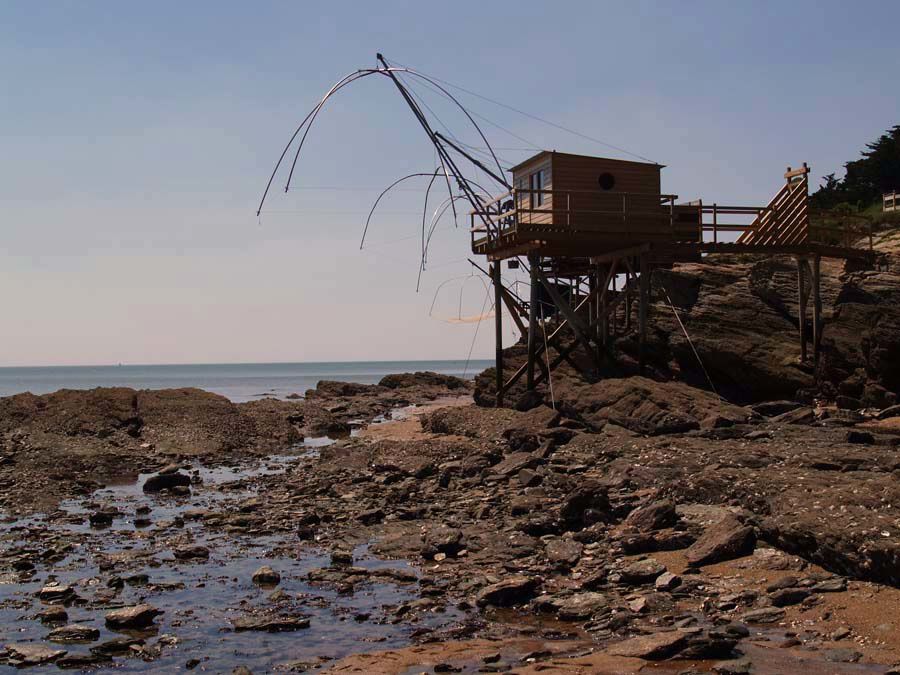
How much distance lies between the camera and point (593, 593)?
10359 millimetres

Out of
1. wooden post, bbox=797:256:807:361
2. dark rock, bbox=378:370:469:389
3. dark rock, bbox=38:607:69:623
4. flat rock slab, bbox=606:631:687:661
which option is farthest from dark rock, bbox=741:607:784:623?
dark rock, bbox=378:370:469:389

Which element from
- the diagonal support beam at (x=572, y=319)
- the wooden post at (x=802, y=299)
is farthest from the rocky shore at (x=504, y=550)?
the wooden post at (x=802, y=299)

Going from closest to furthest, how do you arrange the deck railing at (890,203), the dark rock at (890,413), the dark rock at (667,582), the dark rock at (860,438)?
the dark rock at (667,582) < the dark rock at (860,438) < the dark rock at (890,413) < the deck railing at (890,203)

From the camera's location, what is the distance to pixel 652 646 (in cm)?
837

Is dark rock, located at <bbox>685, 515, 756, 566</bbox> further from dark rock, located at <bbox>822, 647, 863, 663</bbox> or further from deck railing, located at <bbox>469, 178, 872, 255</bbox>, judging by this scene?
deck railing, located at <bbox>469, 178, 872, 255</bbox>

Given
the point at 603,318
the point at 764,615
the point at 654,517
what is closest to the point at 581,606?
the point at 764,615

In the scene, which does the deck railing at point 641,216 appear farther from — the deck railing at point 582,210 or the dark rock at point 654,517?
the dark rock at point 654,517

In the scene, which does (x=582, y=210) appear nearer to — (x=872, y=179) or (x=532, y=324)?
(x=532, y=324)

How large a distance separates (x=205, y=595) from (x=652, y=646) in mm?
5906

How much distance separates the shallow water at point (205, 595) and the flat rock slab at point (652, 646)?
2214 mm

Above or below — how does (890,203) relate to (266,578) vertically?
above

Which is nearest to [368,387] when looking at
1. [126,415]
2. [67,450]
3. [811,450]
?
[126,415]

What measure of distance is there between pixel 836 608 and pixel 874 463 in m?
6.50

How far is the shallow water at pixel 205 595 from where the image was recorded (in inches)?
372
